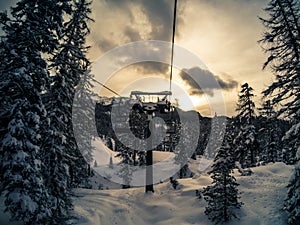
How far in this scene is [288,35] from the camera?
13.5 meters

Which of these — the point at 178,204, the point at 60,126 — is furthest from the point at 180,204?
the point at 60,126

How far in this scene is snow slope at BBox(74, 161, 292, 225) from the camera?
13156mm

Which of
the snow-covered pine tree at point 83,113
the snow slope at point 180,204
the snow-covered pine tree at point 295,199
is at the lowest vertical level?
the snow slope at point 180,204

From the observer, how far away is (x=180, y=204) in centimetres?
1653

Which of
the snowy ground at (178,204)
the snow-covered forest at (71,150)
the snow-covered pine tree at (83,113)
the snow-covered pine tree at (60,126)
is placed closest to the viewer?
the snow-covered forest at (71,150)

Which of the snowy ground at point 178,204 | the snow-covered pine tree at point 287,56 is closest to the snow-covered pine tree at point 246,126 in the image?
the snowy ground at point 178,204

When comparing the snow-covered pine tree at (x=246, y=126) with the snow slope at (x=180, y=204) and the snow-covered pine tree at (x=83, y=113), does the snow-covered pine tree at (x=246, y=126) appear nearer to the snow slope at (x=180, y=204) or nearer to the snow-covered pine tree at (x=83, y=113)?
the snow slope at (x=180, y=204)

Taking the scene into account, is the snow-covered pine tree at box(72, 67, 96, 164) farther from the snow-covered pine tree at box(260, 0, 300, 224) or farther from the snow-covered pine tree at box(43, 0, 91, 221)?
the snow-covered pine tree at box(260, 0, 300, 224)

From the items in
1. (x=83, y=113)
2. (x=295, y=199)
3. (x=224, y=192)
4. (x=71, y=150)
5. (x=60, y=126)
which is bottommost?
(x=224, y=192)

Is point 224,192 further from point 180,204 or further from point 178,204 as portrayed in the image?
point 178,204

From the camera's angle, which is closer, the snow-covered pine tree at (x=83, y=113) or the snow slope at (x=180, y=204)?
the snow slope at (x=180, y=204)

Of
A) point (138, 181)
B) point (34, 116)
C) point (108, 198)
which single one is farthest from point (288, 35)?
point (138, 181)

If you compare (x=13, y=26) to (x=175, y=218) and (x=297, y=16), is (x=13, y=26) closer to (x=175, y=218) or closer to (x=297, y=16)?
(x=175, y=218)

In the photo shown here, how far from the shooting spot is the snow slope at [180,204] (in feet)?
43.2
